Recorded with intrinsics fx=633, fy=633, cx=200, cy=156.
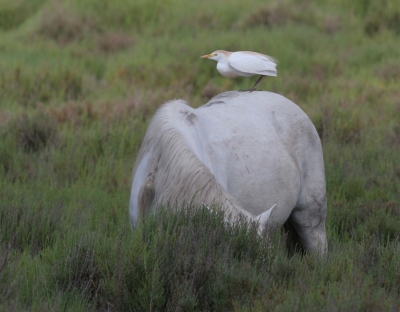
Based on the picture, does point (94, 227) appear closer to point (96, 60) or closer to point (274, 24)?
point (96, 60)

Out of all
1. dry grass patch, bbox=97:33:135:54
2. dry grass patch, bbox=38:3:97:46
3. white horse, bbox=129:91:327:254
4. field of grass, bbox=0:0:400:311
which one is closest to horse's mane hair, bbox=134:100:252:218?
white horse, bbox=129:91:327:254

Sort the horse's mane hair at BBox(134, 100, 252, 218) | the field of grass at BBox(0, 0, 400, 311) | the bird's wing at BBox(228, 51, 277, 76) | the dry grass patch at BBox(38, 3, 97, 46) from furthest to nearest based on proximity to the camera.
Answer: the dry grass patch at BBox(38, 3, 97, 46)
the bird's wing at BBox(228, 51, 277, 76)
the horse's mane hair at BBox(134, 100, 252, 218)
the field of grass at BBox(0, 0, 400, 311)

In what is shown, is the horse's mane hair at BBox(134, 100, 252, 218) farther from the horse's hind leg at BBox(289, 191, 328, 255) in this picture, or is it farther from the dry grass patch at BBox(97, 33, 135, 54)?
the dry grass patch at BBox(97, 33, 135, 54)

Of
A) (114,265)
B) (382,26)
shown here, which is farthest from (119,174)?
(382,26)

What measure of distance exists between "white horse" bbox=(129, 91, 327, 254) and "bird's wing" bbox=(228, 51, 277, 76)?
226 mm

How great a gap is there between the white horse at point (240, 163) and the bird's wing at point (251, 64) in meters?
0.23

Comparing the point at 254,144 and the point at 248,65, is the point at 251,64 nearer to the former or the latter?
the point at 248,65

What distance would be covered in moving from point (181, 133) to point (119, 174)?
2.76 m

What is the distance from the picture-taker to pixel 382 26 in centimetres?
1339

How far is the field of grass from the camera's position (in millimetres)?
3148

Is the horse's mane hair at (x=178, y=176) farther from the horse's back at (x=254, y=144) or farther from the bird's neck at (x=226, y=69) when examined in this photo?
the bird's neck at (x=226, y=69)

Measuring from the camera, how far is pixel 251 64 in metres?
4.93

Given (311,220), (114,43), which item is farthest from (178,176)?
(114,43)

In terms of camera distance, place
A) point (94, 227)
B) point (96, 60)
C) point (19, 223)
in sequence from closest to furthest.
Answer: point (19, 223) < point (94, 227) < point (96, 60)
